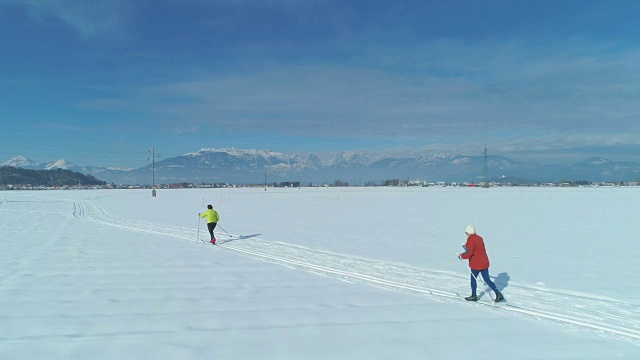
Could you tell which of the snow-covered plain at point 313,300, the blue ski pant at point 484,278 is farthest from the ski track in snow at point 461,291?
the blue ski pant at point 484,278

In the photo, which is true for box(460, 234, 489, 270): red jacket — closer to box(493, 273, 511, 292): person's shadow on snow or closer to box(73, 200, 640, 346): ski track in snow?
box(73, 200, 640, 346): ski track in snow

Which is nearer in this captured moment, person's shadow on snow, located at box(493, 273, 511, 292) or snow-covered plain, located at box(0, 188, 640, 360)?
snow-covered plain, located at box(0, 188, 640, 360)

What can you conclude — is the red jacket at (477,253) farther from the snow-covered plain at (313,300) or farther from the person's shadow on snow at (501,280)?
the person's shadow on snow at (501,280)

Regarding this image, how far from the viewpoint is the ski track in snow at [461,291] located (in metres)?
7.44

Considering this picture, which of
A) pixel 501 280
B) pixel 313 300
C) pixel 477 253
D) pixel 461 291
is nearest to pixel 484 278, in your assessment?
pixel 477 253

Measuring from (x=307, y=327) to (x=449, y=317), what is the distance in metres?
2.51

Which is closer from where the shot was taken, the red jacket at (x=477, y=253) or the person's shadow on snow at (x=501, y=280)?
the red jacket at (x=477, y=253)

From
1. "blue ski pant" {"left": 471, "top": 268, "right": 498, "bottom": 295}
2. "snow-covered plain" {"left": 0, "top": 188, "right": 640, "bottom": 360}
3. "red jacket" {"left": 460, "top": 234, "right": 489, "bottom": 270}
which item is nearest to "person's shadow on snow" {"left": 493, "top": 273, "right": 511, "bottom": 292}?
"snow-covered plain" {"left": 0, "top": 188, "right": 640, "bottom": 360}

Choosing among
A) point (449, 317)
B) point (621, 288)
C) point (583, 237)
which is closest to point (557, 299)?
point (621, 288)

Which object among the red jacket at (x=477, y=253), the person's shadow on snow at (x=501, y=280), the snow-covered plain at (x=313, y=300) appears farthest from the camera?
the person's shadow on snow at (x=501, y=280)

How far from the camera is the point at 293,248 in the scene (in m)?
15.1

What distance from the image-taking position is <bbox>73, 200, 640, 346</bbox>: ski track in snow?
744cm

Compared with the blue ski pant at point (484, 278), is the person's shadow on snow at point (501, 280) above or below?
below

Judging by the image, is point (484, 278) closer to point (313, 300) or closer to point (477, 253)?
point (477, 253)
